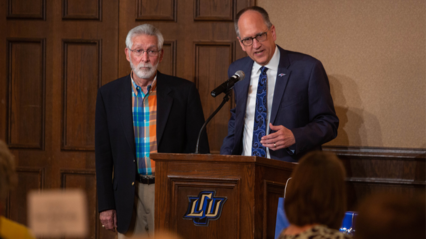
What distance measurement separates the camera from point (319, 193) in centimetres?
140

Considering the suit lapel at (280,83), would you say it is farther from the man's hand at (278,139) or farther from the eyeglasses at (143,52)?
the eyeglasses at (143,52)

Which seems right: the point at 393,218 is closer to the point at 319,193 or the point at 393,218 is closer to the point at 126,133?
the point at 319,193

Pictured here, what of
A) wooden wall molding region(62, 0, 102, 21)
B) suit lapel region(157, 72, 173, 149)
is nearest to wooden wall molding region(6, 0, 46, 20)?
wooden wall molding region(62, 0, 102, 21)

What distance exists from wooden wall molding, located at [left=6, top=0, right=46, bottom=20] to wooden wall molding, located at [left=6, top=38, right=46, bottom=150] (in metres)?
0.19

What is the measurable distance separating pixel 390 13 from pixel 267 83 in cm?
139

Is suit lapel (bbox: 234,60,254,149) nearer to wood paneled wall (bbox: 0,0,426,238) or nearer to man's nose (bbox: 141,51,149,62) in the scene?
man's nose (bbox: 141,51,149,62)

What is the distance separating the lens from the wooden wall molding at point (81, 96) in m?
3.93

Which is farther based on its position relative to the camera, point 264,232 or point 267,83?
point 267,83

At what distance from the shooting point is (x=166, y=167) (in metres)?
2.27

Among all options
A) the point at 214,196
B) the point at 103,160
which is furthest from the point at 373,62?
the point at 103,160

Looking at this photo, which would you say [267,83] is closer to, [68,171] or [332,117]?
[332,117]

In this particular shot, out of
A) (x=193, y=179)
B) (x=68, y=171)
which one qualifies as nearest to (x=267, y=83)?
(x=193, y=179)

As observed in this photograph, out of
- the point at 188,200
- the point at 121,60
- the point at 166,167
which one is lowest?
the point at 188,200

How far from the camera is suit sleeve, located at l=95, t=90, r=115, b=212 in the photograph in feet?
9.67
